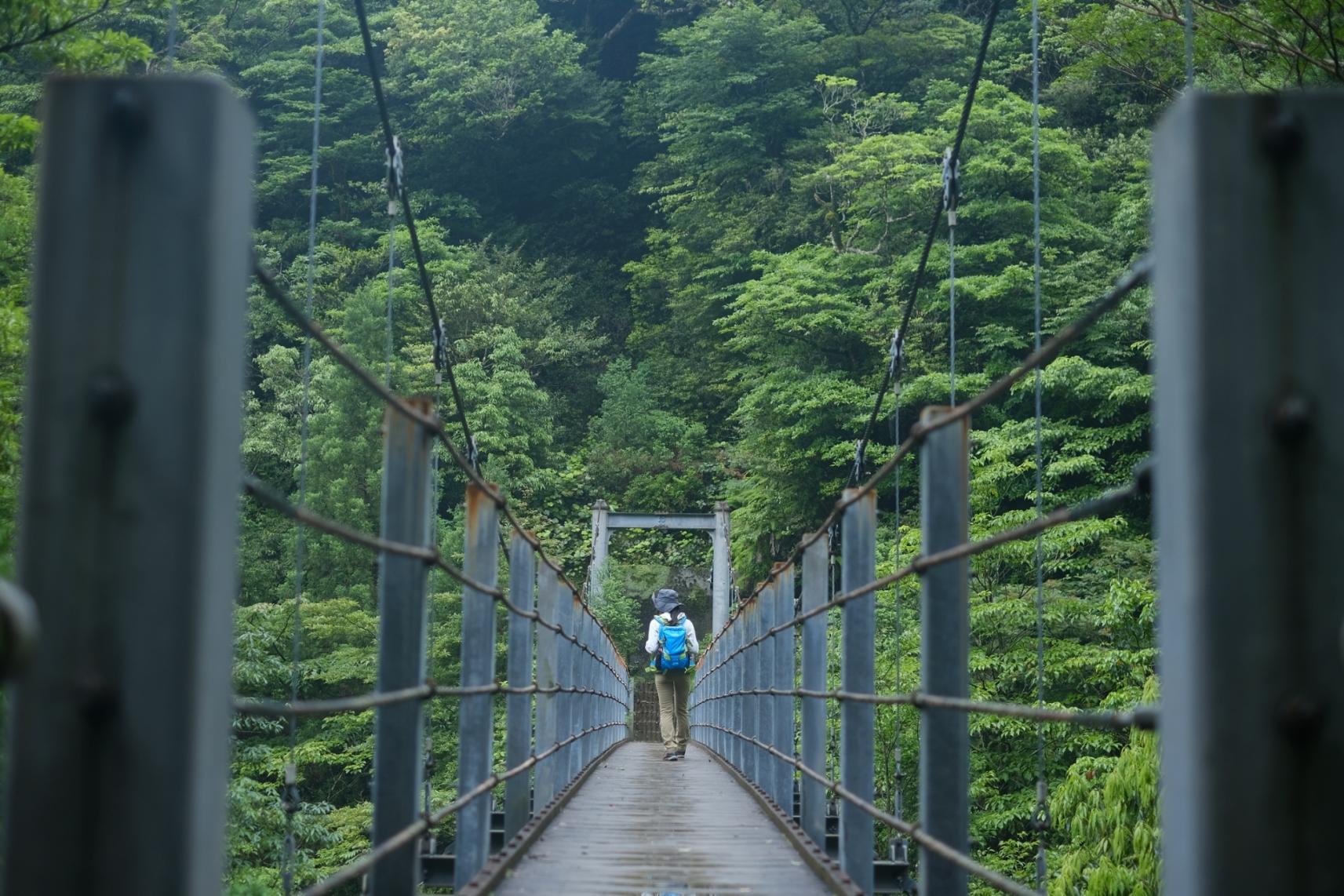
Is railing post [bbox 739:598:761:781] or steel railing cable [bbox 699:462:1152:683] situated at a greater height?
steel railing cable [bbox 699:462:1152:683]

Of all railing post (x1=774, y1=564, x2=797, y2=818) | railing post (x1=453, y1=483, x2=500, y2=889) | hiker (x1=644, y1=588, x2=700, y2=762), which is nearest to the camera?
railing post (x1=453, y1=483, x2=500, y2=889)

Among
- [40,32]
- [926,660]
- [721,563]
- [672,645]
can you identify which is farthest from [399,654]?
[721,563]

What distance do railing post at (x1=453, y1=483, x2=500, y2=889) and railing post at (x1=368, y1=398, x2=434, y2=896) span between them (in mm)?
644

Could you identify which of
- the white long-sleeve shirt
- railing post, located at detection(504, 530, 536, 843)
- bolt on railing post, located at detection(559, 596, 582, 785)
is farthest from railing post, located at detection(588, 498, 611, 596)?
railing post, located at detection(504, 530, 536, 843)

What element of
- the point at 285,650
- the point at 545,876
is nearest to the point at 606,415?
the point at 285,650

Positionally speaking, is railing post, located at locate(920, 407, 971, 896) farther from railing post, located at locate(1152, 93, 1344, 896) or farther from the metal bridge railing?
railing post, located at locate(1152, 93, 1344, 896)

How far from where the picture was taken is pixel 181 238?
3.21 feet

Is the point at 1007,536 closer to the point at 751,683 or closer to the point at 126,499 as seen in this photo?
the point at 126,499

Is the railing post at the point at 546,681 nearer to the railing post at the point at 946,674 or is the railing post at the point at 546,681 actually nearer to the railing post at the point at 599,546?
the railing post at the point at 946,674

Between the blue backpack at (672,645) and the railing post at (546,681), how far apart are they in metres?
3.25

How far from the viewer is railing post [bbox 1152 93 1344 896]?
89cm

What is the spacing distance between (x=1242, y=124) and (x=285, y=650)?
1401 cm

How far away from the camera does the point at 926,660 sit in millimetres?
1756

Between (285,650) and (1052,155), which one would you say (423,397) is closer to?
(285,650)
